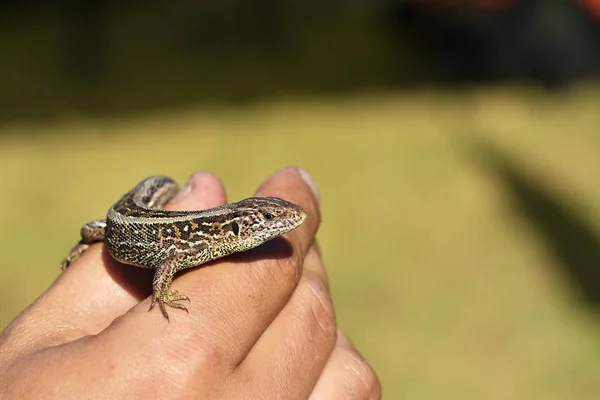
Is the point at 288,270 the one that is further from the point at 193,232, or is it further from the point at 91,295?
the point at 91,295

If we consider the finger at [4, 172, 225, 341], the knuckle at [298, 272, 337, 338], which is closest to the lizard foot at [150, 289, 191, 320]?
the finger at [4, 172, 225, 341]

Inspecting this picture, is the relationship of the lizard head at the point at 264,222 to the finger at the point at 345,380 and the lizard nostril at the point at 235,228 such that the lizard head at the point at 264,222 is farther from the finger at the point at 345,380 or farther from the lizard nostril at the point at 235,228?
the finger at the point at 345,380

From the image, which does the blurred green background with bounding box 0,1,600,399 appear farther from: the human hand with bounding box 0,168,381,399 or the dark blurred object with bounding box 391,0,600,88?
the human hand with bounding box 0,168,381,399

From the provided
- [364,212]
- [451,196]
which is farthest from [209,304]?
[451,196]

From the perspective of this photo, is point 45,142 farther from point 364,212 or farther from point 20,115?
point 364,212

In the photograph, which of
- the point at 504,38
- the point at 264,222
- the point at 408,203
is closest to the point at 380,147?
the point at 408,203
